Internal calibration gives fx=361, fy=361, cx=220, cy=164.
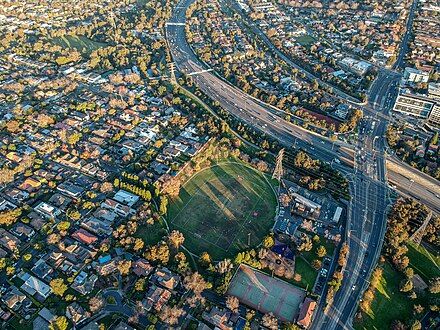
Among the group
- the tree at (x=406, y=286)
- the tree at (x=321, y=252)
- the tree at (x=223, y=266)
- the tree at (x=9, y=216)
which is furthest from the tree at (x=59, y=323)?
the tree at (x=406, y=286)

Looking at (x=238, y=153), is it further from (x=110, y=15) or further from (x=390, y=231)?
(x=110, y=15)

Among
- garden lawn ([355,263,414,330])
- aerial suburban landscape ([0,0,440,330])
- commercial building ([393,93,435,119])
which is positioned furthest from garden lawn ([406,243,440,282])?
commercial building ([393,93,435,119])

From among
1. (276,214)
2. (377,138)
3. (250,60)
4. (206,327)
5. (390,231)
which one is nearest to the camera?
(206,327)

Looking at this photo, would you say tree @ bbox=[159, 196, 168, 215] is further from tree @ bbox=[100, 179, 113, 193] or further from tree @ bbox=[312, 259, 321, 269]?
tree @ bbox=[312, 259, 321, 269]

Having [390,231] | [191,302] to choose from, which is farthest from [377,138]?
[191,302]

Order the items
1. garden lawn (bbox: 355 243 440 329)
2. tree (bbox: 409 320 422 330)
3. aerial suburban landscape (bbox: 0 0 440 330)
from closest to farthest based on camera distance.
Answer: tree (bbox: 409 320 422 330) < garden lawn (bbox: 355 243 440 329) < aerial suburban landscape (bbox: 0 0 440 330)

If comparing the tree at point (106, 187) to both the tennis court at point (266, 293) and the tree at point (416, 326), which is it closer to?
the tennis court at point (266, 293)
